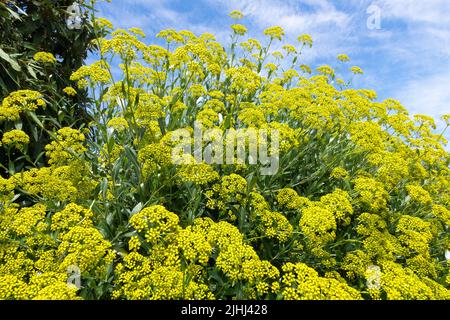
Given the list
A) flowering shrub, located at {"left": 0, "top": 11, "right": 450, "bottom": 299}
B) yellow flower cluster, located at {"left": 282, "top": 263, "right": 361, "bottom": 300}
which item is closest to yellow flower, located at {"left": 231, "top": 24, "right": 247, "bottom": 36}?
flowering shrub, located at {"left": 0, "top": 11, "right": 450, "bottom": 299}

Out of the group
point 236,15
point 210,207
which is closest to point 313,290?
point 210,207

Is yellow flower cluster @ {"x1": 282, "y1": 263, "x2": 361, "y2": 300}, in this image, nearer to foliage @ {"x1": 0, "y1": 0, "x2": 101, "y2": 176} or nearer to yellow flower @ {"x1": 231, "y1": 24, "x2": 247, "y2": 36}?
foliage @ {"x1": 0, "y1": 0, "x2": 101, "y2": 176}

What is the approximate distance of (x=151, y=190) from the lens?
8.35ft

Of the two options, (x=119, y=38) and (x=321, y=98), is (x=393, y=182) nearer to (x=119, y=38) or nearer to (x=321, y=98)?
(x=321, y=98)

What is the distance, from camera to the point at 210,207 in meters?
2.39

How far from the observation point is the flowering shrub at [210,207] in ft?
5.74

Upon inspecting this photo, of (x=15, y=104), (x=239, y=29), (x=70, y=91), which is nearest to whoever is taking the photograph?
(x=15, y=104)

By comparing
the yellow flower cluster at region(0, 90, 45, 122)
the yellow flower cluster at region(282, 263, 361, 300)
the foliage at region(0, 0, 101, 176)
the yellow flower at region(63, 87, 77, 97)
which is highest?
the foliage at region(0, 0, 101, 176)

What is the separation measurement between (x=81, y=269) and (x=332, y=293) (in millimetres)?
1271

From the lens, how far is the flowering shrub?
1.75 metres

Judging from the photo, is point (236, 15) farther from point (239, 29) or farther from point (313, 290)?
point (313, 290)

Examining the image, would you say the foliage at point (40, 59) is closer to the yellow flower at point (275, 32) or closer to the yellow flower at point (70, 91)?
the yellow flower at point (70, 91)

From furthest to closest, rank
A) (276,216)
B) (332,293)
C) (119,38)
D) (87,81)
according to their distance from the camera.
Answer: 1. (87,81)
2. (119,38)
3. (276,216)
4. (332,293)

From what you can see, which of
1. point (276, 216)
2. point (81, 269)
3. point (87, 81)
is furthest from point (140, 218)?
point (87, 81)
